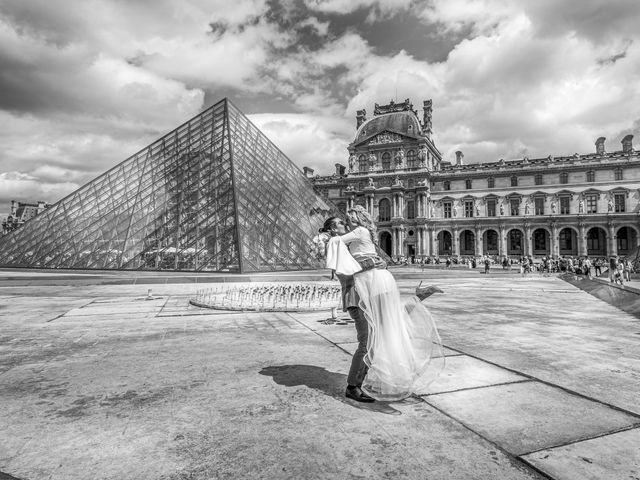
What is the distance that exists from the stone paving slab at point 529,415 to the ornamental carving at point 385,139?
2408 inches

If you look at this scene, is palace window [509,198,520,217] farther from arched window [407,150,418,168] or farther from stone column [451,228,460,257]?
arched window [407,150,418,168]

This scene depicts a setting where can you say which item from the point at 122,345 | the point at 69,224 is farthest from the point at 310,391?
the point at 69,224

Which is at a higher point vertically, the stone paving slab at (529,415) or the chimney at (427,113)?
the chimney at (427,113)

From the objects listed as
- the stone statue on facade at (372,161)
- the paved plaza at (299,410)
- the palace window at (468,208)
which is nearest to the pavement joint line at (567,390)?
the paved plaza at (299,410)

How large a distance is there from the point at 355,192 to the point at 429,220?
40.8ft

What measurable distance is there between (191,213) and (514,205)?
49506 mm

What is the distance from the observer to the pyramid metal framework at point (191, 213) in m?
23.0

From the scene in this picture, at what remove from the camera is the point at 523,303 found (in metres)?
10.4

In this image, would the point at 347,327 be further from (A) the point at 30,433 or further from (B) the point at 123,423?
(A) the point at 30,433

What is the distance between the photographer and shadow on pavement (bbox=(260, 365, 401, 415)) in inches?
128

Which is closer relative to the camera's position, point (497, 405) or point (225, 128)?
point (497, 405)

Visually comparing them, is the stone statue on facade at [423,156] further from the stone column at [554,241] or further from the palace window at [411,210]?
the stone column at [554,241]

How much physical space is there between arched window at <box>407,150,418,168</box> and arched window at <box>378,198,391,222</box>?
6.54m

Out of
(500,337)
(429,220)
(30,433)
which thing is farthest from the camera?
(429,220)
